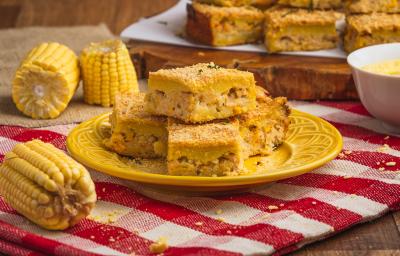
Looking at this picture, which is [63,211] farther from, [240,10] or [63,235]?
[240,10]

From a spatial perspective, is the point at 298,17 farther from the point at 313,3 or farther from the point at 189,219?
the point at 189,219

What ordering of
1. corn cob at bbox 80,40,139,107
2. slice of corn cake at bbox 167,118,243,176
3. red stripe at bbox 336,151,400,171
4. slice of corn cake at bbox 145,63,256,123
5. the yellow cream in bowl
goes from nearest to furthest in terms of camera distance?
slice of corn cake at bbox 167,118,243,176 < slice of corn cake at bbox 145,63,256,123 < red stripe at bbox 336,151,400,171 < the yellow cream in bowl < corn cob at bbox 80,40,139,107

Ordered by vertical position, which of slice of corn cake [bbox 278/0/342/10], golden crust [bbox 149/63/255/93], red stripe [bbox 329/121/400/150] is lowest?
red stripe [bbox 329/121/400/150]

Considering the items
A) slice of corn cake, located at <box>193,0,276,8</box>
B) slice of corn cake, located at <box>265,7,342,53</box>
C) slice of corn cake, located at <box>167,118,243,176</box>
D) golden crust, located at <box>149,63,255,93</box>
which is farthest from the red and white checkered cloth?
slice of corn cake, located at <box>193,0,276,8</box>

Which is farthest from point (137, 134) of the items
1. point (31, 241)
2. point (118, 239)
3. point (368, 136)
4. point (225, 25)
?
point (225, 25)

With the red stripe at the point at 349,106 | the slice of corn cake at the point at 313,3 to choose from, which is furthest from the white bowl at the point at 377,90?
the slice of corn cake at the point at 313,3

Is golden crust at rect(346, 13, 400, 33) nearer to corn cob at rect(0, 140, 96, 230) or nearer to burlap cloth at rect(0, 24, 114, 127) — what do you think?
burlap cloth at rect(0, 24, 114, 127)

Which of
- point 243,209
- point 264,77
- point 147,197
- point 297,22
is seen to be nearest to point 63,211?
point 147,197
